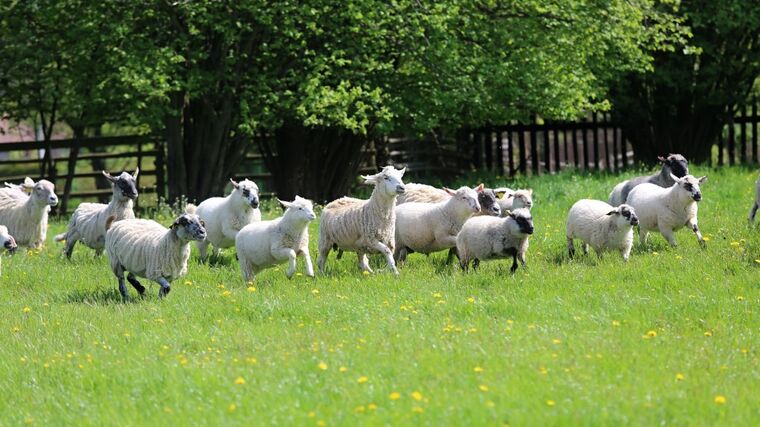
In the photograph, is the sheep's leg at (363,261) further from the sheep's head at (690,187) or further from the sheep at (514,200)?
the sheep's head at (690,187)

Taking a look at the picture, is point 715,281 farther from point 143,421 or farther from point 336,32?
point 336,32

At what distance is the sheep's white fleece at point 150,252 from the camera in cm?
1211

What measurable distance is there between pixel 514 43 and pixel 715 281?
42.3ft

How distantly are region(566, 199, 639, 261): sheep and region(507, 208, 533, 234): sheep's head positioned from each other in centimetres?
127

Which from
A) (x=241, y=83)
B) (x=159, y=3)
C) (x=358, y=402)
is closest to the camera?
(x=358, y=402)

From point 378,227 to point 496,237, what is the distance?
143 centimetres

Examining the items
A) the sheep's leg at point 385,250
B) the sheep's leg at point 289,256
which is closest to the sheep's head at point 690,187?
the sheep's leg at point 385,250

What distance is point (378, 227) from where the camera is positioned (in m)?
13.0

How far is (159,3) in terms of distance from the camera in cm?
2167

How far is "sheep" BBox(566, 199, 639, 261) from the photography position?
505 inches

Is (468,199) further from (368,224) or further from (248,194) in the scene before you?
(248,194)

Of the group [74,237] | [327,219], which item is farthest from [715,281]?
[74,237]

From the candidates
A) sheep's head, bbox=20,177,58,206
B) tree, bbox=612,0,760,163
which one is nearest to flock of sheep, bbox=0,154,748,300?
sheep's head, bbox=20,177,58,206

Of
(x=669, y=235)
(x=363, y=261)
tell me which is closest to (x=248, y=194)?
(x=363, y=261)
